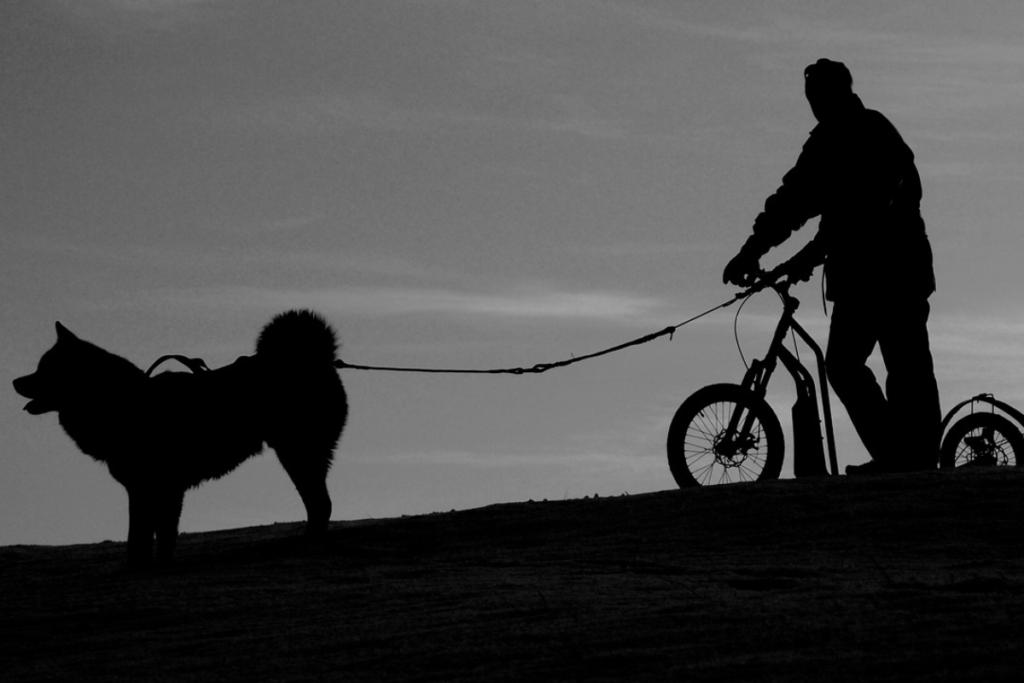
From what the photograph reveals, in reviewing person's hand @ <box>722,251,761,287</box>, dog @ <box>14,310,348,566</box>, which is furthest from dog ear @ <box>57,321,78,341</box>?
person's hand @ <box>722,251,761,287</box>

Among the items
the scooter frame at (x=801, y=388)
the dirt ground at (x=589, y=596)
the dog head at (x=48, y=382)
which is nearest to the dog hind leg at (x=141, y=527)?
the dirt ground at (x=589, y=596)

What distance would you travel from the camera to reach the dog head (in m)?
11.1

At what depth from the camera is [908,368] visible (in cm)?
1086

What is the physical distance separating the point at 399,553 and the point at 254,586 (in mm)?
1501

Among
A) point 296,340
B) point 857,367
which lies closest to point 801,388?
point 857,367

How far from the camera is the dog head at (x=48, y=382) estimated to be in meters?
11.1

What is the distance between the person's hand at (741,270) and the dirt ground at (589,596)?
1.53 meters

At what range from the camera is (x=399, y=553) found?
10.6 metres

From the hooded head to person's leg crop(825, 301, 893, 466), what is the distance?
137 cm

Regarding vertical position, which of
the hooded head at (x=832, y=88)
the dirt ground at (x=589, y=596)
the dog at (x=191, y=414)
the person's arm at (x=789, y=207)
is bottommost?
the dirt ground at (x=589, y=596)

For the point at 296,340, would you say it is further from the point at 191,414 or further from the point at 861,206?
the point at 861,206

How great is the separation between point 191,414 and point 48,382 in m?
1.04

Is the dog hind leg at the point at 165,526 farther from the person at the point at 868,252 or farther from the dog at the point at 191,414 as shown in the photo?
the person at the point at 868,252

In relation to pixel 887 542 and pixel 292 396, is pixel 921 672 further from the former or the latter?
pixel 292 396
